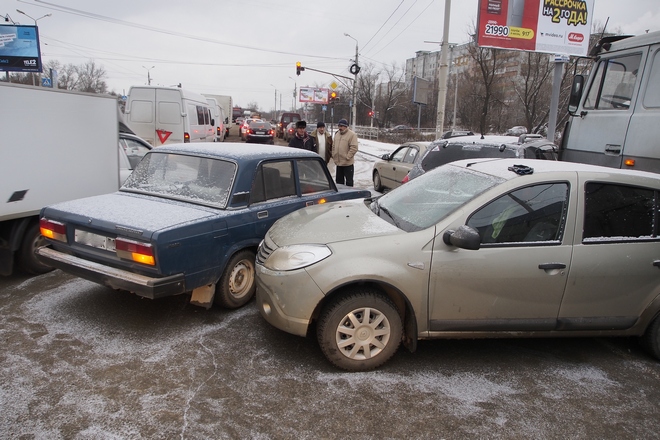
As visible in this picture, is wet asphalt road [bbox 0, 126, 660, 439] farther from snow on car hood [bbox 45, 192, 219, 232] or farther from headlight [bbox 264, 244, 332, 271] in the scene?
snow on car hood [bbox 45, 192, 219, 232]

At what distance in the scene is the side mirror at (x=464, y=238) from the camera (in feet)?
10.8

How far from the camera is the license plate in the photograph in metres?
3.91

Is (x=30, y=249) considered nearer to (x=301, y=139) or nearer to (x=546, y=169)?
(x=546, y=169)

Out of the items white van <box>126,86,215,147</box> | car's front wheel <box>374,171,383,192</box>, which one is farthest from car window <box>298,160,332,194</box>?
white van <box>126,86,215,147</box>

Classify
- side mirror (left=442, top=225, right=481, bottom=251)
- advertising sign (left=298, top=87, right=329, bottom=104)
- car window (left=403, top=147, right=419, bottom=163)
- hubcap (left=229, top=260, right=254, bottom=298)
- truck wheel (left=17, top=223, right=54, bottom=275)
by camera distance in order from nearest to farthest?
side mirror (left=442, top=225, right=481, bottom=251), hubcap (left=229, top=260, right=254, bottom=298), truck wheel (left=17, top=223, right=54, bottom=275), car window (left=403, top=147, right=419, bottom=163), advertising sign (left=298, top=87, right=329, bottom=104)

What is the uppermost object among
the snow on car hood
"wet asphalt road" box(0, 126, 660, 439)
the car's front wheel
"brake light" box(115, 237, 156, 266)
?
the snow on car hood

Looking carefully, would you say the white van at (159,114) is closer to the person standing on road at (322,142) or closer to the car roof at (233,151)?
the person standing on road at (322,142)

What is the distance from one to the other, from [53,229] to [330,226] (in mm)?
2585

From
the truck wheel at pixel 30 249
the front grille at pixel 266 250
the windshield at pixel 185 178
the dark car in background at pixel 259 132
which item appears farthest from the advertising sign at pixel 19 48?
the front grille at pixel 266 250

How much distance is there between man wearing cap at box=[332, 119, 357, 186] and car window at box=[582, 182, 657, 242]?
6150 mm

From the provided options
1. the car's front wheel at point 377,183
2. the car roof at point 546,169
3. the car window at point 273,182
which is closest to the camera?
the car roof at point 546,169

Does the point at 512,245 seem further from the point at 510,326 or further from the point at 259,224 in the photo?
the point at 259,224

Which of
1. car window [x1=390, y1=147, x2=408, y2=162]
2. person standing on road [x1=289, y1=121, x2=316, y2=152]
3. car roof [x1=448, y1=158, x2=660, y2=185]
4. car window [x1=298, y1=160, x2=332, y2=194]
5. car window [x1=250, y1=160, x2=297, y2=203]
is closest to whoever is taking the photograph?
car roof [x1=448, y1=158, x2=660, y2=185]

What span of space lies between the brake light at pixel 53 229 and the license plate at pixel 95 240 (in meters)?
0.19
